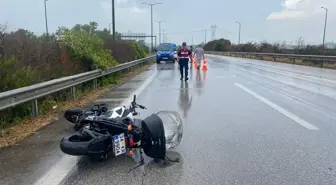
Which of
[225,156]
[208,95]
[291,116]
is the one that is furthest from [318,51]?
[225,156]

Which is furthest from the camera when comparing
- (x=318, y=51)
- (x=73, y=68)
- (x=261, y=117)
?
(x=318, y=51)

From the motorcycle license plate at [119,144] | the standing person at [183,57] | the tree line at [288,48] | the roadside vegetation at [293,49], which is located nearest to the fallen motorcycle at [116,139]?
the motorcycle license plate at [119,144]

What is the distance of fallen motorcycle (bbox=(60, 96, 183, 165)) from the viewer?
437cm

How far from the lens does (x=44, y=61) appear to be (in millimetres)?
10016

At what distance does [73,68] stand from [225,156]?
333 inches

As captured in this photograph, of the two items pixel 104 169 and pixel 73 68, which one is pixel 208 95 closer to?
pixel 73 68

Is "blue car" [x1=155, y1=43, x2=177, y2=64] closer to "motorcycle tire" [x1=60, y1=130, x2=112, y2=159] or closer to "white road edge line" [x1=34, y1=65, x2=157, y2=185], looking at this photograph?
"white road edge line" [x1=34, y1=65, x2=157, y2=185]

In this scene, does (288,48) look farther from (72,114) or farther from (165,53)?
(72,114)

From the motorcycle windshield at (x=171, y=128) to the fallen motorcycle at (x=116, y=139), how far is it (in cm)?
45

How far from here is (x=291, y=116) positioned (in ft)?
25.3

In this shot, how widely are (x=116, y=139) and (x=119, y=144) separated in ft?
0.27

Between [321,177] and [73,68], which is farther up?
[73,68]

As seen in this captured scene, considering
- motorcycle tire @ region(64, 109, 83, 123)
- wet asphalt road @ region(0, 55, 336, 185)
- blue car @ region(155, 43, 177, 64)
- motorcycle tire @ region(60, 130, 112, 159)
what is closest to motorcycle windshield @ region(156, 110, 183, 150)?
wet asphalt road @ region(0, 55, 336, 185)

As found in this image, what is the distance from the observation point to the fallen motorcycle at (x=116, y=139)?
4.37m
